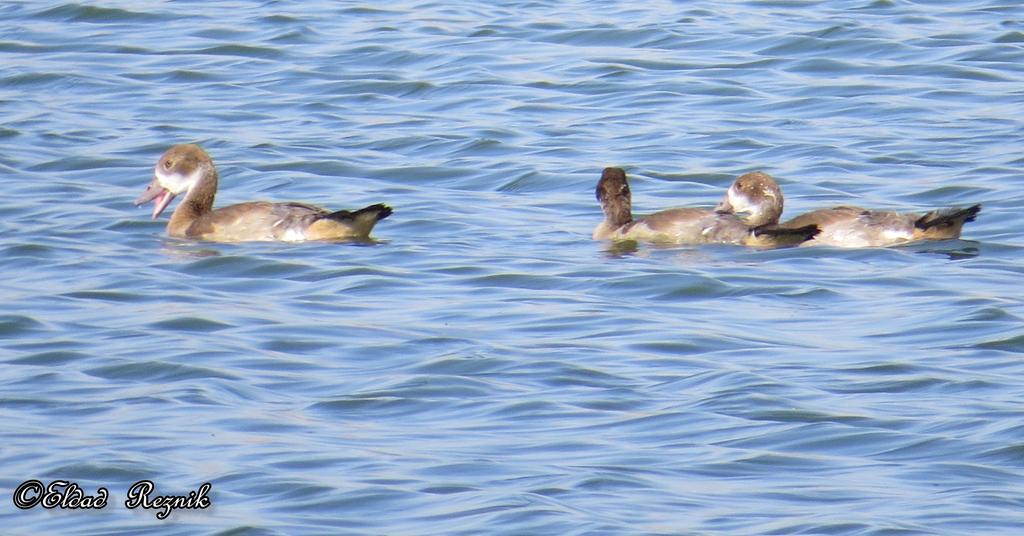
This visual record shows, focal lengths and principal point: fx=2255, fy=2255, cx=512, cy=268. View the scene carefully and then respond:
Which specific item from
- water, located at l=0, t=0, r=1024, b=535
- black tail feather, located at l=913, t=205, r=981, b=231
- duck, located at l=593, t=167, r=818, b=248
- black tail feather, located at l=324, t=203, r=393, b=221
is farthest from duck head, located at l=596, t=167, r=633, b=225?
black tail feather, located at l=913, t=205, r=981, b=231

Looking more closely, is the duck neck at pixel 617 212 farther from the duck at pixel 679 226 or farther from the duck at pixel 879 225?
the duck at pixel 879 225

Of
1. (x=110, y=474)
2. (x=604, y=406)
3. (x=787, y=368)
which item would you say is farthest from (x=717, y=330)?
(x=110, y=474)

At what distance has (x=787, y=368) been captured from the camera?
926 centimetres

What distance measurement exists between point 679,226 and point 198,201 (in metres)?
2.92

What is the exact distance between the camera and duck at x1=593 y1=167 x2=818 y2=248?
12.4m

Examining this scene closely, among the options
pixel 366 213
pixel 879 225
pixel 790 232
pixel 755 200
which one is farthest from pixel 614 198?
pixel 879 225

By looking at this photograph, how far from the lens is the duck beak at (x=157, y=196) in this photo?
44.1ft

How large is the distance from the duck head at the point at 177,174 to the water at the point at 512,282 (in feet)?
0.72

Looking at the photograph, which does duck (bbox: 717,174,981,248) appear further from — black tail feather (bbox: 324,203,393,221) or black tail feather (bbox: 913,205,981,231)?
black tail feather (bbox: 324,203,393,221)

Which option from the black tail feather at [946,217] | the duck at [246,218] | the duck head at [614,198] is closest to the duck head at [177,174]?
the duck at [246,218]

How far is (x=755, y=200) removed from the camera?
12.7 meters

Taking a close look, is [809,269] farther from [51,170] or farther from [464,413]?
[51,170]

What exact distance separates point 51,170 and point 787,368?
22.6 feet

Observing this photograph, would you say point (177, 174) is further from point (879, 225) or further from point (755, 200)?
point (879, 225)
